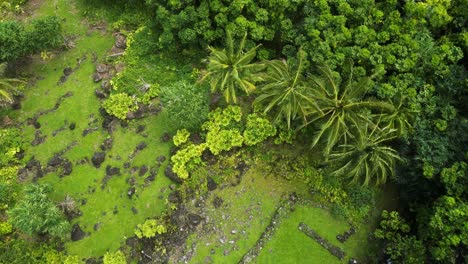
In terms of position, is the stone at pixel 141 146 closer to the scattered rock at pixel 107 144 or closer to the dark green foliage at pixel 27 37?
the scattered rock at pixel 107 144

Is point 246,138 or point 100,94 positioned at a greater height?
point 246,138

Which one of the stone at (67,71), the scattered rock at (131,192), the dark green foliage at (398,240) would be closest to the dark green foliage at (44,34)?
the stone at (67,71)

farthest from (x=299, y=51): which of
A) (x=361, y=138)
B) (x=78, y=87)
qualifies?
(x=78, y=87)

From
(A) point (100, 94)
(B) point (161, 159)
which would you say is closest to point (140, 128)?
(B) point (161, 159)

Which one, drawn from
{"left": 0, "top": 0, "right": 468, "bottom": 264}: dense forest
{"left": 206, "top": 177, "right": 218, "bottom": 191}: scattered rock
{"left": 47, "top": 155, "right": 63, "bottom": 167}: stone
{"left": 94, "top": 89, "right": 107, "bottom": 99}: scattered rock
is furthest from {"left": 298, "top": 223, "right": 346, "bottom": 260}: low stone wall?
{"left": 47, "top": 155, "right": 63, "bottom": 167}: stone

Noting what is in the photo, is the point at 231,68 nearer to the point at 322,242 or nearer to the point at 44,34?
the point at 322,242
